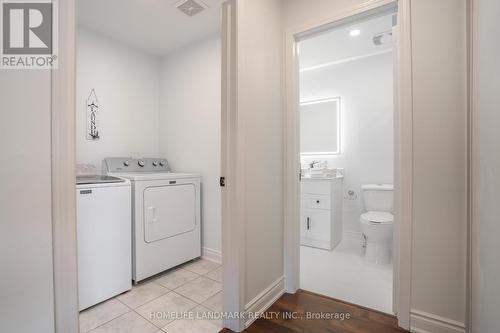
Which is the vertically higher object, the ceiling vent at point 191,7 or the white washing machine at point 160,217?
the ceiling vent at point 191,7

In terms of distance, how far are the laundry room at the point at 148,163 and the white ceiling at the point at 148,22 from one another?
11 millimetres

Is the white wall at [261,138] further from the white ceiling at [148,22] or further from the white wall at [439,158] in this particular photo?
the white wall at [439,158]

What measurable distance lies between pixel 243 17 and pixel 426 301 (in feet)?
6.56

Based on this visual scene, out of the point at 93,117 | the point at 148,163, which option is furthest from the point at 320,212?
the point at 93,117

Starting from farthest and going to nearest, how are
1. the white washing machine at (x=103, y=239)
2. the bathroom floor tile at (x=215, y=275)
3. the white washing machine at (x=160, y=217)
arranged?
1. the bathroom floor tile at (x=215, y=275)
2. the white washing machine at (x=160, y=217)
3. the white washing machine at (x=103, y=239)

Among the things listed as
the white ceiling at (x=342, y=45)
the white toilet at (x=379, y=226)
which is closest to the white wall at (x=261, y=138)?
the white ceiling at (x=342, y=45)

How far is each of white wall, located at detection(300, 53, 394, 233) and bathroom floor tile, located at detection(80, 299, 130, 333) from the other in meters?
2.73

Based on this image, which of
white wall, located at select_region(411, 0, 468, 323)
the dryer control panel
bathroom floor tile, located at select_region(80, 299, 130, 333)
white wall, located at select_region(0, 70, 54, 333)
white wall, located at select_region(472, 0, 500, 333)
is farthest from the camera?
the dryer control panel

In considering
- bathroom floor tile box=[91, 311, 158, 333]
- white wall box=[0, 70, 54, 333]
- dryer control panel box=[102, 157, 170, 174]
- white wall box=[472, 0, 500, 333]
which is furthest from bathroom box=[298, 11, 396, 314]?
white wall box=[0, 70, 54, 333]

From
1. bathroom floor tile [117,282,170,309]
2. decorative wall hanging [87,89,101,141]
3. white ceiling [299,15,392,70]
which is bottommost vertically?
bathroom floor tile [117,282,170,309]

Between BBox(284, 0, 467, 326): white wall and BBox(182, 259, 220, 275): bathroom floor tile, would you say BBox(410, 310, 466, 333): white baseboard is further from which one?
BBox(182, 259, 220, 275): bathroom floor tile

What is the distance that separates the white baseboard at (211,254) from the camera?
2.45 metres

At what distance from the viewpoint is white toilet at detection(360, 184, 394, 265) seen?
2293 millimetres

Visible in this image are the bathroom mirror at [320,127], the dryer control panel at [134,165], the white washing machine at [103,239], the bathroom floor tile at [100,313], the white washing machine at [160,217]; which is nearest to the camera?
the bathroom floor tile at [100,313]
